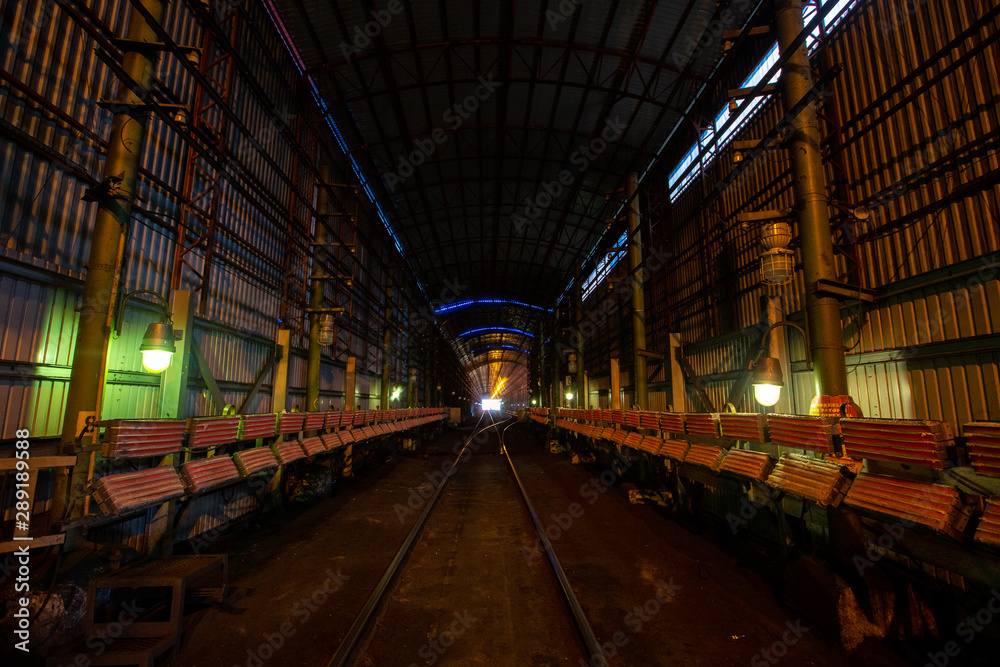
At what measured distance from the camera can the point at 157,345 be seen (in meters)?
4.61

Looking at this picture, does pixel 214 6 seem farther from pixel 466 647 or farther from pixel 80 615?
pixel 466 647

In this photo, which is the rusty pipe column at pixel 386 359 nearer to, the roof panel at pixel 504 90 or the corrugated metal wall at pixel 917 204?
the roof panel at pixel 504 90

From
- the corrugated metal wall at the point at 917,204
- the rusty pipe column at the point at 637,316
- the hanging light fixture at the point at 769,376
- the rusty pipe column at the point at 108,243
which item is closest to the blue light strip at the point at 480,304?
the rusty pipe column at the point at 637,316

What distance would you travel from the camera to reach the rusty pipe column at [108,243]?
3799 mm

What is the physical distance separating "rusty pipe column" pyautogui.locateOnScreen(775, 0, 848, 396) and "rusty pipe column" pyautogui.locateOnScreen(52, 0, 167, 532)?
24.5ft

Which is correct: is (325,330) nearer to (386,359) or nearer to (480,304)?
(386,359)

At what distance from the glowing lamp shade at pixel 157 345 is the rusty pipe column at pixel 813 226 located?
7626mm

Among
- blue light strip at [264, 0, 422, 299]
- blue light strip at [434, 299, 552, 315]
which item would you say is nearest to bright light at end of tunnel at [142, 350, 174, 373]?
blue light strip at [264, 0, 422, 299]

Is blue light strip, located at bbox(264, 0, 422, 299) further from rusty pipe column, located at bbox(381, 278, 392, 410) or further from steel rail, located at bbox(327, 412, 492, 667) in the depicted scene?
steel rail, located at bbox(327, 412, 492, 667)

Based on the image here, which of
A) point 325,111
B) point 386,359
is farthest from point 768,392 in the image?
point 386,359

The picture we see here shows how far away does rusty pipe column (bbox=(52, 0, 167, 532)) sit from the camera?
3.80m

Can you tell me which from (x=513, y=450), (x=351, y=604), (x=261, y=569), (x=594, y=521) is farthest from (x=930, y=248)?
(x=513, y=450)

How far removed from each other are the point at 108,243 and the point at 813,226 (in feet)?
25.8

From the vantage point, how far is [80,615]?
339 centimetres
